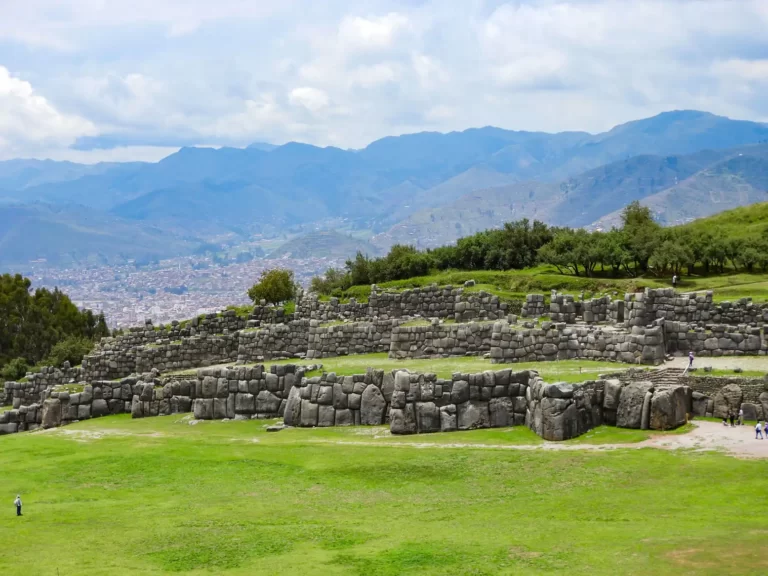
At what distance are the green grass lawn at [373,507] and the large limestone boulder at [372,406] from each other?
3.24 ft

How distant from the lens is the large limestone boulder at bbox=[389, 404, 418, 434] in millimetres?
31781

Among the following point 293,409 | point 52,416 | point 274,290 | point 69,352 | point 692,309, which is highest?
point 274,290

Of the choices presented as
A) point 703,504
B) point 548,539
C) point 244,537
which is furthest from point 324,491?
point 703,504

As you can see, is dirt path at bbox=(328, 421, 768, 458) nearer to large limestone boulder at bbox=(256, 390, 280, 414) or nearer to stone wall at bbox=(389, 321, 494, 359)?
large limestone boulder at bbox=(256, 390, 280, 414)

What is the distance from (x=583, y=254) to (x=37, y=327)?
4058 centimetres

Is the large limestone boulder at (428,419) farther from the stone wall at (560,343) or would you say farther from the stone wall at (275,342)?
the stone wall at (275,342)

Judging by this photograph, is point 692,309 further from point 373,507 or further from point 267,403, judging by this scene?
point 373,507

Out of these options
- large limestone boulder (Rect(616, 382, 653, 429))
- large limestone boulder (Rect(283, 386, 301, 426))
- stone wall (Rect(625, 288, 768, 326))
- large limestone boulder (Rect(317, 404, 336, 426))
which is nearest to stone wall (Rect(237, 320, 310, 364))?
large limestone boulder (Rect(283, 386, 301, 426))

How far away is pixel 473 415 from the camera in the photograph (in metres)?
31.8

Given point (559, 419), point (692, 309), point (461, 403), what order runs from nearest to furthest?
1. point (559, 419)
2. point (461, 403)
3. point (692, 309)

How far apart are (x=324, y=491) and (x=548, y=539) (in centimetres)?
744

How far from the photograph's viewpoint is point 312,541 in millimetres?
19766

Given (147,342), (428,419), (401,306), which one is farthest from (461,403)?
(147,342)

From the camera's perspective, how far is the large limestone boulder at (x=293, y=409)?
34.2m
